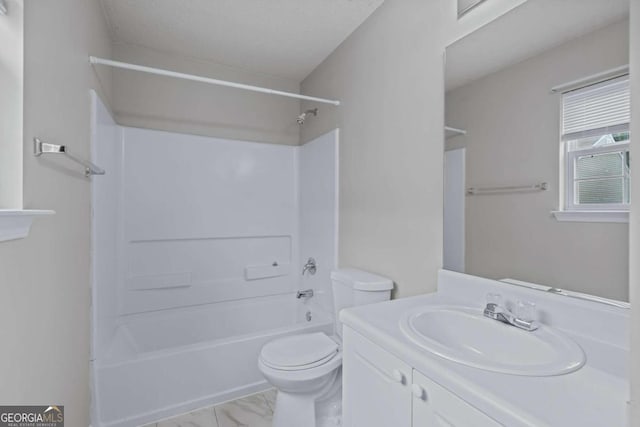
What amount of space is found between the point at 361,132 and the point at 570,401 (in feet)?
5.45

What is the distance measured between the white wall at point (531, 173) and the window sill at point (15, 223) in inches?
59.1

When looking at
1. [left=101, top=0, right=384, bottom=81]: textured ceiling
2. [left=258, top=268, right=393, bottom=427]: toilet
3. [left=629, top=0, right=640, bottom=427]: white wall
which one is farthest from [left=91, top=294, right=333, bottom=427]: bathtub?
[left=101, top=0, right=384, bottom=81]: textured ceiling

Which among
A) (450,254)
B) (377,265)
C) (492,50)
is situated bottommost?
(377,265)

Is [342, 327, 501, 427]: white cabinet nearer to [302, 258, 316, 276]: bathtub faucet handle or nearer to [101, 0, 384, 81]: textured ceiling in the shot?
[302, 258, 316, 276]: bathtub faucet handle

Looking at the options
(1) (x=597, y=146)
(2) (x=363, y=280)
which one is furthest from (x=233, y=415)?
(1) (x=597, y=146)

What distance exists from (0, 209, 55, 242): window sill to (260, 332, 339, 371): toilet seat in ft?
3.68

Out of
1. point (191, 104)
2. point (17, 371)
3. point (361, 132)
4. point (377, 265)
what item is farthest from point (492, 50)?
point (191, 104)

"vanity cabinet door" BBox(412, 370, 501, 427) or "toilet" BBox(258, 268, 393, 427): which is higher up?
"vanity cabinet door" BBox(412, 370, 501, 427)

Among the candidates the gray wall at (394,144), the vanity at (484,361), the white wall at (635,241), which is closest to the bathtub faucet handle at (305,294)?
the gray wall at (394,144)

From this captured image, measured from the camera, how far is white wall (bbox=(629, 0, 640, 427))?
Result: 1.33ft

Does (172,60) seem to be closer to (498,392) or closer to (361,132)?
(361,132)

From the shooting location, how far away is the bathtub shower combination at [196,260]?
175 cm

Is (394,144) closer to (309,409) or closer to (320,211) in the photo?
(320,211)

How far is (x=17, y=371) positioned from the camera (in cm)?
86
